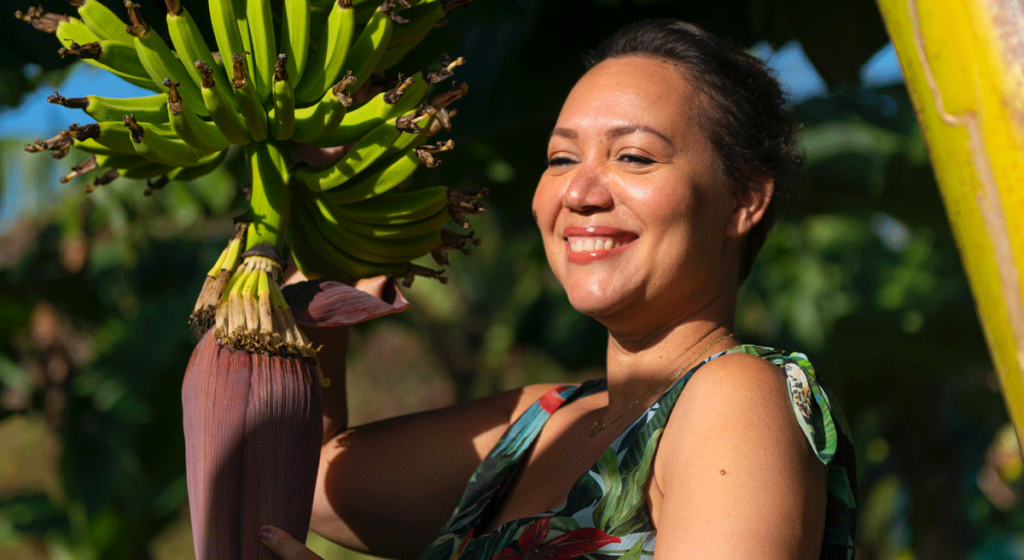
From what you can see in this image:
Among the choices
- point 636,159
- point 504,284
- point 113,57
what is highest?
point 113,57

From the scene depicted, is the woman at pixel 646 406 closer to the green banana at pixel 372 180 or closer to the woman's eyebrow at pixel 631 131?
the woman's eyebrow at pixel 631 131

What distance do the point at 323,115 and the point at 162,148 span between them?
0.21m

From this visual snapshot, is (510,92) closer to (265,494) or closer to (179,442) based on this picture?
(265,494)

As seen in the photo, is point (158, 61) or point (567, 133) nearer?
point (158, 61)

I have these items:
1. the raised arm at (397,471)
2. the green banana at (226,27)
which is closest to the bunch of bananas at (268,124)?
the green banana at (226,27)

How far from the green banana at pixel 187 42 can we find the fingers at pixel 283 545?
1.80 ft

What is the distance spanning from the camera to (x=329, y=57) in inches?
44.6

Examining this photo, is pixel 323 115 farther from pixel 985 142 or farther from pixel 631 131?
pixel 985 142

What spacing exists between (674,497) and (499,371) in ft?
16.1

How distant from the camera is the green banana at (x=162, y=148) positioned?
1.01 m

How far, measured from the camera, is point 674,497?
909mm

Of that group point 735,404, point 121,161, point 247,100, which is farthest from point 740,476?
point 121,161

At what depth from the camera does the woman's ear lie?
1.27 m

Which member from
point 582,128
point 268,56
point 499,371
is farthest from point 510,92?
point 499,371
